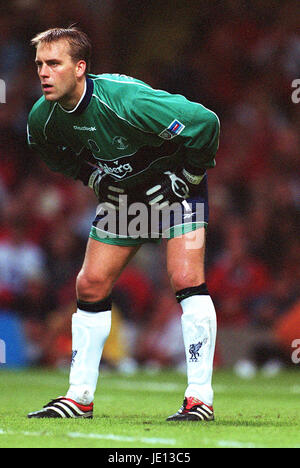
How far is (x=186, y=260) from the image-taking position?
5.33 metres

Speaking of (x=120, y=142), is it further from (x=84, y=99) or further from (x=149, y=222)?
(x=149, y=222)

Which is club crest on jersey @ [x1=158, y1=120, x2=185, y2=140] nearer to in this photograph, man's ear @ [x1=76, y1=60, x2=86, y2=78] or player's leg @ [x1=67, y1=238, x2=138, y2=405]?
man's ear @ [x1=76, y1=60, x2=86, y2=78]

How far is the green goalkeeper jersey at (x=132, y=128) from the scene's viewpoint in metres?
5.22

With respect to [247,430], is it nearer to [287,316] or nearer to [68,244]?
[287,316]

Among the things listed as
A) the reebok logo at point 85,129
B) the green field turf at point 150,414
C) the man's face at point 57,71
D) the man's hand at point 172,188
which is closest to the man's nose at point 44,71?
the man's face at point 57,71

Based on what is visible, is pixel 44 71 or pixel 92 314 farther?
pixel 92 314

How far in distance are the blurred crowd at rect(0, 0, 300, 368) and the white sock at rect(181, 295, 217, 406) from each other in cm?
A: 525

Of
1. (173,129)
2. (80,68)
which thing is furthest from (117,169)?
(80,68)

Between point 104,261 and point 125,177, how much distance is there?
1.53 ft

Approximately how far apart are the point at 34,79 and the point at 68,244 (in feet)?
7.55

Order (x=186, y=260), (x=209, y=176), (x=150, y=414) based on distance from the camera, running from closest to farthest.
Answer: (x=186, y=260), (x=150, y=414), (x=209, y=176)

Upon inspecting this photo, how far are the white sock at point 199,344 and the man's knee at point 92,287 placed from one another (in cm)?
46

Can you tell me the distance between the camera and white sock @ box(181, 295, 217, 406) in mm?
5199

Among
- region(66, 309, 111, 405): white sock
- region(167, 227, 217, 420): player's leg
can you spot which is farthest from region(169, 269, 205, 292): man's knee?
region(66, 309, 111, 405): white sock
